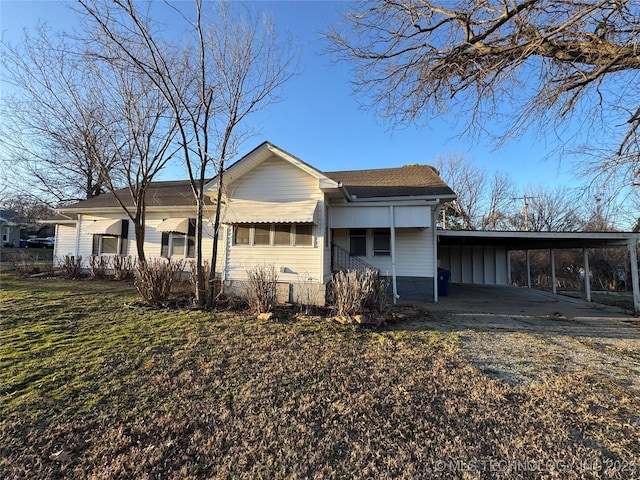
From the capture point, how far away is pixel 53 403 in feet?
11.0

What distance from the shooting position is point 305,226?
9.77m

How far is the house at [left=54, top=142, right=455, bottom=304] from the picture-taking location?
947 cm

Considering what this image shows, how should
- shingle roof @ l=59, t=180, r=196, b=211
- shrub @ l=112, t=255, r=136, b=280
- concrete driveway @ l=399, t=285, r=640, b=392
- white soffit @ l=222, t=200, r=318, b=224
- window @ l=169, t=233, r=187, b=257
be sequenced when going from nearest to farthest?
concrete driveway @ l=399, t=285, r=640, b=392, white soffit @ l=222, t=200, r=318, b=224, shrub @ l=112, t=255, r=136, b=280, window @ l=169, t=233, r=187, b=257, shingle roof @ l=59, t=180, r=196, b=211

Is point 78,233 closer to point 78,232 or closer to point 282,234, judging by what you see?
point 78,232

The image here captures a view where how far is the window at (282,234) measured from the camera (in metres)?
9.93

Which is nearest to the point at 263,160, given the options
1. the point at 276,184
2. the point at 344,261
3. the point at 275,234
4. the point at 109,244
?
the point at 276,184

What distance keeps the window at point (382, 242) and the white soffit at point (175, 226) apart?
8337mm

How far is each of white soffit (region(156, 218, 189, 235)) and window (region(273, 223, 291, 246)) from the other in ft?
17.1

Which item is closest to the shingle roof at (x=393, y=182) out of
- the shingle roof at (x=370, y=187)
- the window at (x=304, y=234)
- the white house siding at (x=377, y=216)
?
the shingle roof at (x=370, y=187)

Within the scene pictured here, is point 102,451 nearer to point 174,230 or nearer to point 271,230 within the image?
point 271,230

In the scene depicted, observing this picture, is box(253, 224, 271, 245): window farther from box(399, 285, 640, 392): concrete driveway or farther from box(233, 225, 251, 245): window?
box(399, 285, 640, 392): concrete driveway

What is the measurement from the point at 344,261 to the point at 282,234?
310cm

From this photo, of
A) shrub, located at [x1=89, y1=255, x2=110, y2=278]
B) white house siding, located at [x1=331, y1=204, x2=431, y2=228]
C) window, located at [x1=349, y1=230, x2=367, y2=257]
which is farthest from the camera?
shrub, located at [x1=89, y1=255, x2=110, y2=278]

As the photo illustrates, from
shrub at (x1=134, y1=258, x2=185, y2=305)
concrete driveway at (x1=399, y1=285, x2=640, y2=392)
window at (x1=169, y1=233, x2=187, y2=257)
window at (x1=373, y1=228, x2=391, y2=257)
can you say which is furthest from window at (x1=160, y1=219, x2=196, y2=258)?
concrete driveway at (x1=399, y1=285, x2=640, y2=392)
